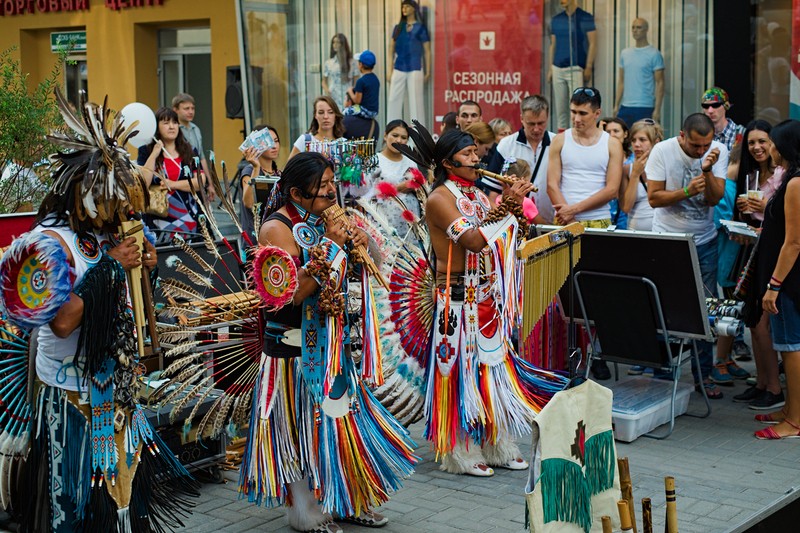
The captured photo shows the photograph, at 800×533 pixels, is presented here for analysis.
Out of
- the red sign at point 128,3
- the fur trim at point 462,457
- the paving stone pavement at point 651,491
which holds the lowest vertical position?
the paving stone pavement at point 651,491

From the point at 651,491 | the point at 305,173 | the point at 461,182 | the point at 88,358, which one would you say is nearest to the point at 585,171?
the point at 461,182

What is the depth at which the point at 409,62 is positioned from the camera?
13.2 metres

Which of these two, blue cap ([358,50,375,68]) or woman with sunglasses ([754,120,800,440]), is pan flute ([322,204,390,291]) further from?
blue cap ([358,50,375,68])

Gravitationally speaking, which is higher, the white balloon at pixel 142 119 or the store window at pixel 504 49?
the store window at pixel 504 49

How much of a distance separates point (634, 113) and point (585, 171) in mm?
3983

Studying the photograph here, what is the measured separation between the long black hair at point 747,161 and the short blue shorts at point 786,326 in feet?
3.75

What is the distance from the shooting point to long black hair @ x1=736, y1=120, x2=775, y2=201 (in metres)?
7.18

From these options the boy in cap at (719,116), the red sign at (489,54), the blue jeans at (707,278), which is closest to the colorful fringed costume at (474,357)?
the blue jeans at (707,278)

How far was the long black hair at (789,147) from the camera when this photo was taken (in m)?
6.30

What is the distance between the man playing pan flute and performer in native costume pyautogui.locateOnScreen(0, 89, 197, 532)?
203 cm

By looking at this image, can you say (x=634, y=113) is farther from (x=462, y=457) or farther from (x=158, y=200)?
(x=462, y=457)

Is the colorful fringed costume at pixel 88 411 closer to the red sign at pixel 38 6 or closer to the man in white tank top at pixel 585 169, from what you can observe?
the man in white tank top at pixel 585 169

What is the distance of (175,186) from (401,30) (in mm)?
5610

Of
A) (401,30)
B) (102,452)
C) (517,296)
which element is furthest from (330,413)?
(401,30)
